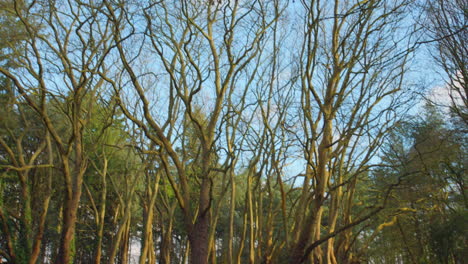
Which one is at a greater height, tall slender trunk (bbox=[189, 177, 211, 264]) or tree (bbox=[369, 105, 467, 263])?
tree (bbox=[369, 105, 467, 263])

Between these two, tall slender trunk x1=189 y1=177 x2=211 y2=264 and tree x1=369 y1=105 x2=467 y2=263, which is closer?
tall slender trunk x1=189 y1=177 x2=211 y2=264

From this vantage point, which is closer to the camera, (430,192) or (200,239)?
(200,239)

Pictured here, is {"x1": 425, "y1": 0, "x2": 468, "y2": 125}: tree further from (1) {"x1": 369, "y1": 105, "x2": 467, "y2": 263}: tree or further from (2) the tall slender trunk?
(2) the tall slender trunk

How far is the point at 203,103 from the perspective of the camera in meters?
14.5

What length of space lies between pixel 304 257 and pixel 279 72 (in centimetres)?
606

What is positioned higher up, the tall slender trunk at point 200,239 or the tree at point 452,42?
the tree at point 452,42

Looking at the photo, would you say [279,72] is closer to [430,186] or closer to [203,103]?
[203,103]

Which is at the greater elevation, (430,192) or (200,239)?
(430,192)

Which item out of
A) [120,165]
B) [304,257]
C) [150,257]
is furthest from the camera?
[120,165]

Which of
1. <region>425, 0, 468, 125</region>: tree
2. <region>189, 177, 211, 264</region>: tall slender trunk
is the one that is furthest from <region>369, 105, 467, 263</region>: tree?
<region>189, 177, 211, 264</region>: tall slender trunk

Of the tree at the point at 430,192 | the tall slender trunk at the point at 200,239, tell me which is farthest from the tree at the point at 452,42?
the tall slender trunk at the point at 200,239

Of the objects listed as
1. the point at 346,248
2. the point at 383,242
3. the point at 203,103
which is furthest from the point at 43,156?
the point at 383,242

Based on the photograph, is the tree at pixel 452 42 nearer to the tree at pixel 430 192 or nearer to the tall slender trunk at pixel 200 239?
the tree at pixel 430 192

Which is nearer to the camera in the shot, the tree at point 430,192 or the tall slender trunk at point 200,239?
the tall slender trunk at point 200,239
